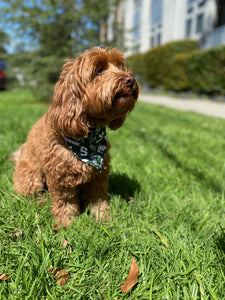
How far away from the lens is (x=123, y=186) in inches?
112

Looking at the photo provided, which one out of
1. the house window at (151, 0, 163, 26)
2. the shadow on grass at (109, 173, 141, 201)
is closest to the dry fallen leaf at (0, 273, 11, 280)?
the shadow on grass at (109, 173, 141, 201)

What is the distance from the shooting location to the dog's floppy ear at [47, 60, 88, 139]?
6.41ft

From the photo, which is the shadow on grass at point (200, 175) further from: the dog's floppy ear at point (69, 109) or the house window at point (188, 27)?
the house window at point (188, 27)

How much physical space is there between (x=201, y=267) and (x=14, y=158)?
254cm

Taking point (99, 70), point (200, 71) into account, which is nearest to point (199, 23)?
point (200, 71)

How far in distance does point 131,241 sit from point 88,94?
126cm

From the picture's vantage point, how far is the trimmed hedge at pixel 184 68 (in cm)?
1042

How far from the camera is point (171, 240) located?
1927 millimetres

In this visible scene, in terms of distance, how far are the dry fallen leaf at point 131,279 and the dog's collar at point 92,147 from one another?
862mm

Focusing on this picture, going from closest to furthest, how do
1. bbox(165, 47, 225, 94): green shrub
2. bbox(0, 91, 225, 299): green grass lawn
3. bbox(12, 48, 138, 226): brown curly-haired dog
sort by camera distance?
bbox(0, 91, 225, 299): green grass lawn
bbox(12, 48, 138, 226): brown curly-haired dog
bbox(165, 47, 225, 94): green shrub

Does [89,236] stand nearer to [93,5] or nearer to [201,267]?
[201,267]

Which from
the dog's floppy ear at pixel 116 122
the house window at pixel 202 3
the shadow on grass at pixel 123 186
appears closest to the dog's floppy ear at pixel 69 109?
the dog's floppy ear at pixel 116 122

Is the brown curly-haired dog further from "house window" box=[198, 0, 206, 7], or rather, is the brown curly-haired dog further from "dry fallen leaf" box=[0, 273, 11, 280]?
"house window" box=[198, 0, 206, 7]

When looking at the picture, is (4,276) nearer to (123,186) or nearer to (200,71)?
(123,186)
